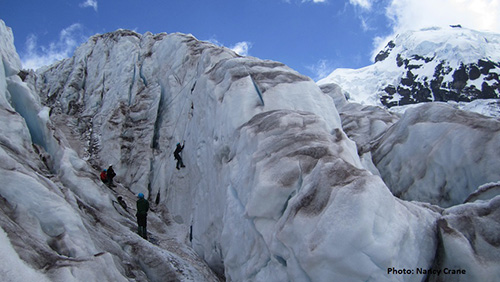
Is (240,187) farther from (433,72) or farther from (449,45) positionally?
(449,45)

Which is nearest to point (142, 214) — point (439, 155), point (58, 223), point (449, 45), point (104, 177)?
point (58, 223)

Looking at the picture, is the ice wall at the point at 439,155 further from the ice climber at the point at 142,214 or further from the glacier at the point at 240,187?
the ice climber at the point at 142,214

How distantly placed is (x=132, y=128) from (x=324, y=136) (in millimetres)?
14791

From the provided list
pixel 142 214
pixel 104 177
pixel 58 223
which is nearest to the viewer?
pixel 58 223

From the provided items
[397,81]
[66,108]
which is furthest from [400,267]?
[397,81]

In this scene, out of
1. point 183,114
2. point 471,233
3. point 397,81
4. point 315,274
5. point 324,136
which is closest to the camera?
point 315,274

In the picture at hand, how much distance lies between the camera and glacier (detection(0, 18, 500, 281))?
7051mm

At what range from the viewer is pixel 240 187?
1013 cm

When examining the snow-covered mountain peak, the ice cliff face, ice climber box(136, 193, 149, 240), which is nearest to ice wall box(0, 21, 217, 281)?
ice climber box(136, 193, 149, 240)

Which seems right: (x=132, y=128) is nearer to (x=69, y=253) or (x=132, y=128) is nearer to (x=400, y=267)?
(x=69, y=253)

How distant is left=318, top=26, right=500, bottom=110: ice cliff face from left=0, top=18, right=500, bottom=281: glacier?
97.5 meters

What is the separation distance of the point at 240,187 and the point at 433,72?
12335 centimetres

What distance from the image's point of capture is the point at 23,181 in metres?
8.62

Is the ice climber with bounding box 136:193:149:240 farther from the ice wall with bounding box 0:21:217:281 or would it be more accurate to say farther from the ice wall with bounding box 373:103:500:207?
the ice wall with bounding box 373:103:500:207
